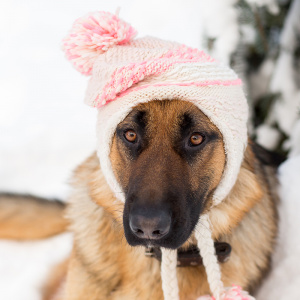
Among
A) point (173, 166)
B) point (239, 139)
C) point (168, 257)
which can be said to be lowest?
point (168, 257)

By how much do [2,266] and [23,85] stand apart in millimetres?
2220

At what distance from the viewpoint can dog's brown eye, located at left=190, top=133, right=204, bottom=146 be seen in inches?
60.9

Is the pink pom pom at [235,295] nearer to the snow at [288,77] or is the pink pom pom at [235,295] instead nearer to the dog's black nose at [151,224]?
the dog's black nose at [151,224]

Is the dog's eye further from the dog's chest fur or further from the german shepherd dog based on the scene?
the dog's chest fur

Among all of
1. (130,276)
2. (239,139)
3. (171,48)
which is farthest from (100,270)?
(171,48)

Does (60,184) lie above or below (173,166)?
below

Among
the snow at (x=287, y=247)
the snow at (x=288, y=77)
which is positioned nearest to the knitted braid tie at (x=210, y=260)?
the snow at (x=287, y=247)

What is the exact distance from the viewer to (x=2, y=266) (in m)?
2.54

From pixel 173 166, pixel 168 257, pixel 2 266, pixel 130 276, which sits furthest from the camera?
pixel 2 266

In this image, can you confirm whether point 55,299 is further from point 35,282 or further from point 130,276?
point 130,276

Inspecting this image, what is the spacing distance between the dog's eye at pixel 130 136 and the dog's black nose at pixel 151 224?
368mm

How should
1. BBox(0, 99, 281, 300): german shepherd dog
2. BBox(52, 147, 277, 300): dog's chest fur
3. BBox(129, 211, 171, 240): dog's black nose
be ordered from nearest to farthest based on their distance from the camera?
BBox(129, 211, 171, 240): dog's black nose
BBox(0, 99, 281, 300): german shepherd dog
BBox(52, 147, 277, 300): dog's chest fur

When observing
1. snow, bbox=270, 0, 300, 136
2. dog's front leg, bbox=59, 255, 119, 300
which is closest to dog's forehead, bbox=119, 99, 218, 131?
dog's front leg, bbox=59, 255, 119, 300

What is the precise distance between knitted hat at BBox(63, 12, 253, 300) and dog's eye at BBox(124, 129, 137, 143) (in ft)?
0.22
